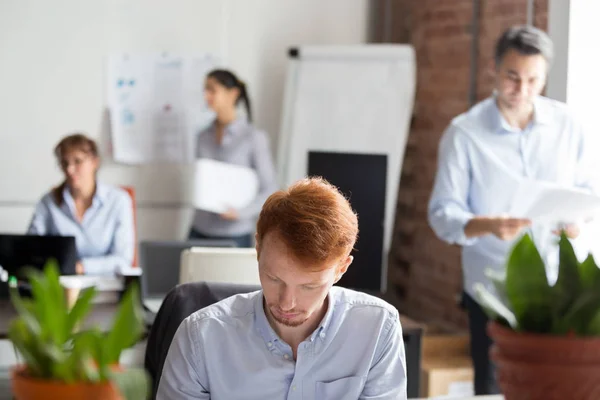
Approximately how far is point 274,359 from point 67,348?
0.87 metres

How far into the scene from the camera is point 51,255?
3236 millimetres

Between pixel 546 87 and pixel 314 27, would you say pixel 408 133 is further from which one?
pixel 546 87

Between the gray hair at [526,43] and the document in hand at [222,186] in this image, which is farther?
the document in hand at [222,186]

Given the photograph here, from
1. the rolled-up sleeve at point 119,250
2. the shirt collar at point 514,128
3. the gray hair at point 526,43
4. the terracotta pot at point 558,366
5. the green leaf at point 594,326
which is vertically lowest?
the rolled-up sleeve at point 119,250

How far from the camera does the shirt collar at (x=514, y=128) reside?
320 centimetres

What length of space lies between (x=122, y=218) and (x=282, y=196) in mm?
2711

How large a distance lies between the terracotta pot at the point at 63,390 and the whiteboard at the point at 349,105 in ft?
14.5

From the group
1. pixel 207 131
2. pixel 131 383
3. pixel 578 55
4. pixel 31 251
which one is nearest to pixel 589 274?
pixel 131 383

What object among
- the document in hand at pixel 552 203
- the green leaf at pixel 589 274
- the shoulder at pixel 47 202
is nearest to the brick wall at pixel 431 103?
the document in hand at pixel 552 203

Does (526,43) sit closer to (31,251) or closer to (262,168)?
(31,251)

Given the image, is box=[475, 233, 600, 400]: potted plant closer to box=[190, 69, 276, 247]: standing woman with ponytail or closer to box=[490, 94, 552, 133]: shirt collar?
box=[490, 94, 552, 133]: shirt collar

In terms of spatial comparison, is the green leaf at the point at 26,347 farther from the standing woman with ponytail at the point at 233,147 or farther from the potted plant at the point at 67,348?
the standing woman with ponytail at the point at 233,147

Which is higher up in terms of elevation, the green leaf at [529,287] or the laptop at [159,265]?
the green leaf at [529,287]

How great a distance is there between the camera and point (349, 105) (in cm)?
541
